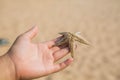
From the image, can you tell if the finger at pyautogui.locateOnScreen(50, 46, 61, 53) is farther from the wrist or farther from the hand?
the wrist

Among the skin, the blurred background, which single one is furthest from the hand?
the blurred background

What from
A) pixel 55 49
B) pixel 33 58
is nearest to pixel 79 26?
pixel 55 49

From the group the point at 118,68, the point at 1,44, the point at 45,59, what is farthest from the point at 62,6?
the point at 45,59

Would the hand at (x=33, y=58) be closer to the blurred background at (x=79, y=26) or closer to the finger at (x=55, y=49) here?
the finger at (x=55, y=49)

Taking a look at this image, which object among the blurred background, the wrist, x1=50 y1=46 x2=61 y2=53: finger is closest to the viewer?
the wrist

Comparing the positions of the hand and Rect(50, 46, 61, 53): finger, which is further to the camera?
Rect(50, 46, 61, 53): finger

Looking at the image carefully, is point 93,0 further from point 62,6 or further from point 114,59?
point 114,59

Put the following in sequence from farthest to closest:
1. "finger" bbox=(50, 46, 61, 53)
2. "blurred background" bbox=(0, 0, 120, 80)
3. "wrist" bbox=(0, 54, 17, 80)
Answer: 1. "blurred background" bbox=(0, 0, 120, 80)
2. "finger" bbox=(50, 46, 61, 53)
3. "wrist" bbox=(0, 54, 17, 80)
